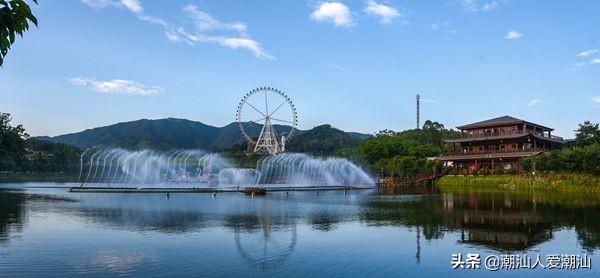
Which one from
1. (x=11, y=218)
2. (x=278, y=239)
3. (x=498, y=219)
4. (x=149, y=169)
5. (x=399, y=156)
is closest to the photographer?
(x=278, y=239)

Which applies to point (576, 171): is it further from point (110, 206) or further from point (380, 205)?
point (110, 206)

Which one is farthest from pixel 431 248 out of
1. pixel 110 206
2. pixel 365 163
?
pixel 365 163

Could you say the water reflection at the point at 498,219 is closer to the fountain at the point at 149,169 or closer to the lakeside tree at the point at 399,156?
the lakeside tree at the point at 399,156

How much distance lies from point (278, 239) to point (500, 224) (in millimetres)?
14625

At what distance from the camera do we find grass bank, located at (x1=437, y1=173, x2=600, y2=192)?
60562 millimetres

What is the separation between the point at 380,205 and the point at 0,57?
40611mm

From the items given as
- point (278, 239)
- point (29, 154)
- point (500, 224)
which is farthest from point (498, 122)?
point (29, 154)

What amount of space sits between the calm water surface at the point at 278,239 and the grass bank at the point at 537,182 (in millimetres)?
22387

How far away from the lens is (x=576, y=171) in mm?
63375

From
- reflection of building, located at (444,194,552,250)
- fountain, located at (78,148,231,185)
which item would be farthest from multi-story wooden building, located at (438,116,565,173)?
fountain, located at (78,148,231,185)

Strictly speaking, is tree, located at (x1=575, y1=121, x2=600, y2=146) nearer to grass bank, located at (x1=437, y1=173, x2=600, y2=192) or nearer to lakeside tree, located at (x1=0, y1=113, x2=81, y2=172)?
grass bank, located at (x1=437, y1=173, x2=600, y2=192)

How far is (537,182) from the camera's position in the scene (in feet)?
221

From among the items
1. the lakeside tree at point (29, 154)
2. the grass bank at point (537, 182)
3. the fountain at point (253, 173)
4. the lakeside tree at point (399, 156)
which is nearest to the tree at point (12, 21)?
the grass bank at point (537, 182)

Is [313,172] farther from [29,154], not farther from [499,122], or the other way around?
[29,154]
